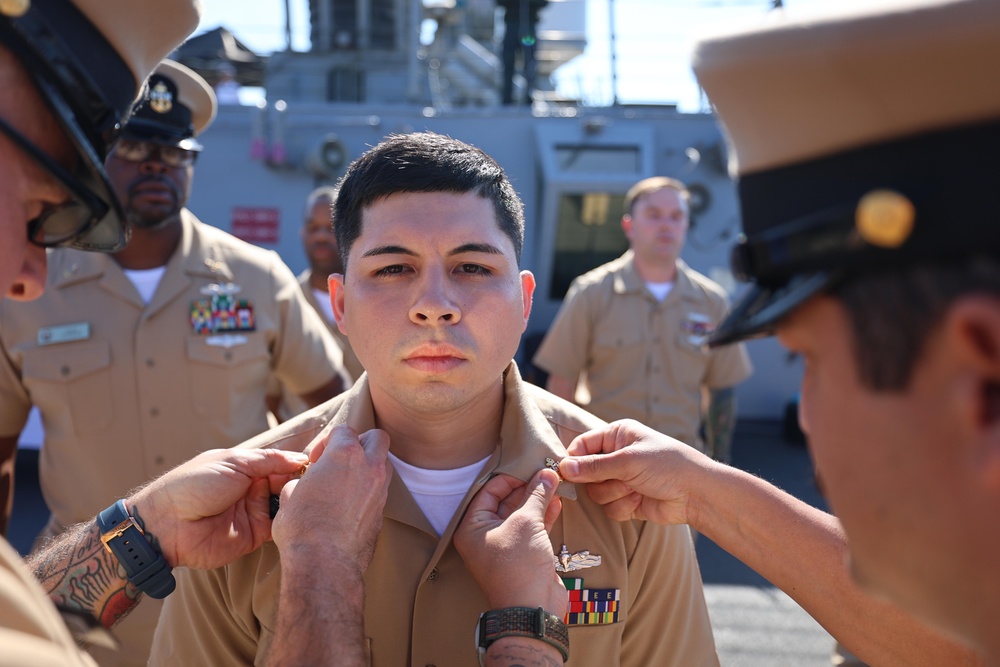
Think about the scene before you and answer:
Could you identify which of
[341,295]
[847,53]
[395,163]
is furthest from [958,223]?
[341,295]

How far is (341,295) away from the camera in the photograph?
2.32m

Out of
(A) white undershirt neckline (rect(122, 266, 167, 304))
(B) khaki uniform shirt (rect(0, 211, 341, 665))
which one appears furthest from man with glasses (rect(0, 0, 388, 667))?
(A) white undershirt neckline (rect(122, 266, 167, 304))

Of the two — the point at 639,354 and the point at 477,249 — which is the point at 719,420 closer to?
the point at 639,354

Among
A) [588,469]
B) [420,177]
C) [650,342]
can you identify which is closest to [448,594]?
[588,469]

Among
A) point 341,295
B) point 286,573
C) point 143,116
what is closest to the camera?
point 286,573

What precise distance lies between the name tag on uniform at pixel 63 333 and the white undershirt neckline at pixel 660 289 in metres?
3.53

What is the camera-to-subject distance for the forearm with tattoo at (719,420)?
5883mm

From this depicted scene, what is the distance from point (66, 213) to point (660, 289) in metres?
4.83

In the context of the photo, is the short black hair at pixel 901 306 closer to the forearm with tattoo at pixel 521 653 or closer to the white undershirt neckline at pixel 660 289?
the forearm with tattoo at pixel 521 653

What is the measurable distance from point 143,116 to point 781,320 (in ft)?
10.7

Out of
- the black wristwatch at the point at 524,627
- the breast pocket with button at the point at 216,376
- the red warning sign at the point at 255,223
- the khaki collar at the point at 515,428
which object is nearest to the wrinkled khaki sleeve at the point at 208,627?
the khaki collar at the point at 515,428

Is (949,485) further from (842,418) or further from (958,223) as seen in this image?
(958,223)

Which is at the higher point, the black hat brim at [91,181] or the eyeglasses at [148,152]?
the eyeglasses at [148,152]

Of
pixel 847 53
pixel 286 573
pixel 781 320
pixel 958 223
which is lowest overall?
pixel 286 573
